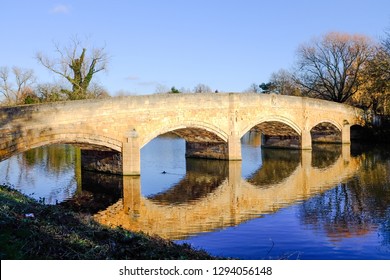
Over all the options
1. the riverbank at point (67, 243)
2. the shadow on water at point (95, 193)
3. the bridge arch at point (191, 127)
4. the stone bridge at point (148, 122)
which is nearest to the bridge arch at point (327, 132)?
the stone bridge at point (148, 122)

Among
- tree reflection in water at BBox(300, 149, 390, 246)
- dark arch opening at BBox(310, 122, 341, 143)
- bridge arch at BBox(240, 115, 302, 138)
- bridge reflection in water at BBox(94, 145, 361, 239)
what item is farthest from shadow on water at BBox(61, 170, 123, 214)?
dark arch opening at BBox(310, 122, 341, 143)

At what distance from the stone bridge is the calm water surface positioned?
4.31 feet

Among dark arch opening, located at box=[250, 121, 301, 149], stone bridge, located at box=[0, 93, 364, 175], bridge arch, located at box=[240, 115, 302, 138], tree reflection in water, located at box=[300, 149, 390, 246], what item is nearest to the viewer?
tree reflection in water, located at box=[300, 149, 390, 246]

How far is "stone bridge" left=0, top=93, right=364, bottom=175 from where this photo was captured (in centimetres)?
1500

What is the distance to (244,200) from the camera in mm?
13977

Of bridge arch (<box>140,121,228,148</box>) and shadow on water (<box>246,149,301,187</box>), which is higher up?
bridge arch (<box>140,121,228,148</box>)

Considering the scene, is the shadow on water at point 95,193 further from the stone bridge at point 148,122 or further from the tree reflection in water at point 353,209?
the tree reflection in water at point 353,209

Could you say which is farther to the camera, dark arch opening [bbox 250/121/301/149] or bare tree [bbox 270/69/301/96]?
bare tree [bbox 270/69/301/96]

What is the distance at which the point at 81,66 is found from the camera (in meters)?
29.3

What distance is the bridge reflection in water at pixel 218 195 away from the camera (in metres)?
11.1

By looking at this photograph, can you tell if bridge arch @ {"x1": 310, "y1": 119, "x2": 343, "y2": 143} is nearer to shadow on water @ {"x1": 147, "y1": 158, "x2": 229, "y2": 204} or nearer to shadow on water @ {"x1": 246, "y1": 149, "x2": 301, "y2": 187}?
shadow on water @ {"x1": 246, "y1": 149, "x2": 301, "y2": 187}

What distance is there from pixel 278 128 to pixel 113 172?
1488 centimetres

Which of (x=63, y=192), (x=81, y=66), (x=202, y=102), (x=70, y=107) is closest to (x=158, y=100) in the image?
(x=202, y=102)

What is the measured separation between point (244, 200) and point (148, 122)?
6.44 metres
